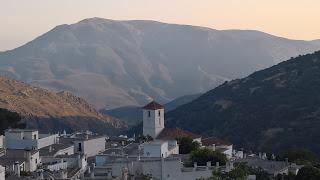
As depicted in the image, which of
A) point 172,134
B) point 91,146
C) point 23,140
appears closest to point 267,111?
point 172,134

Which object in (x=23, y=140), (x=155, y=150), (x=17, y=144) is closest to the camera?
(x=155, y=150)

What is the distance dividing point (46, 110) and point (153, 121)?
7369cm

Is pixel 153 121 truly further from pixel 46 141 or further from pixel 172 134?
pixel 46 141

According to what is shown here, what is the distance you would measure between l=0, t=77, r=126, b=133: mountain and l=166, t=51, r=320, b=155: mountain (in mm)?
20915

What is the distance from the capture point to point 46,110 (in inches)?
5349

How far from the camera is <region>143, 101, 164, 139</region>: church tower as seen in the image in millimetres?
64812

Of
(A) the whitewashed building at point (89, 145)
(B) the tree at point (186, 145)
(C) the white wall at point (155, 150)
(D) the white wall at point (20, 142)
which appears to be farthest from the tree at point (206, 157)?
(D) the white wall at point (20, 142)

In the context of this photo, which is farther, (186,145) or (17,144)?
(186,145)

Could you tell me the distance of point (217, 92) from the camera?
408ft

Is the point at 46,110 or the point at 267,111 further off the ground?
the point at 46,110

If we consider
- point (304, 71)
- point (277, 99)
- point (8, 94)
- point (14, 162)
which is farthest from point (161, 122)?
point (8, 94)

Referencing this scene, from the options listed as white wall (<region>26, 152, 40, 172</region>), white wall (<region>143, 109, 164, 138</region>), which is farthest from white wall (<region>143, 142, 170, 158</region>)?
white wall (<region>143, 109, 164, 138</region>)

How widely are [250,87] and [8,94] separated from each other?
137ft

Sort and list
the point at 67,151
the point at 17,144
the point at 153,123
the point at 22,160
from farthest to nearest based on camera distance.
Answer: the point at 153,123 < the point at 17,144 < the point at 67,151 < the point at 22,160
